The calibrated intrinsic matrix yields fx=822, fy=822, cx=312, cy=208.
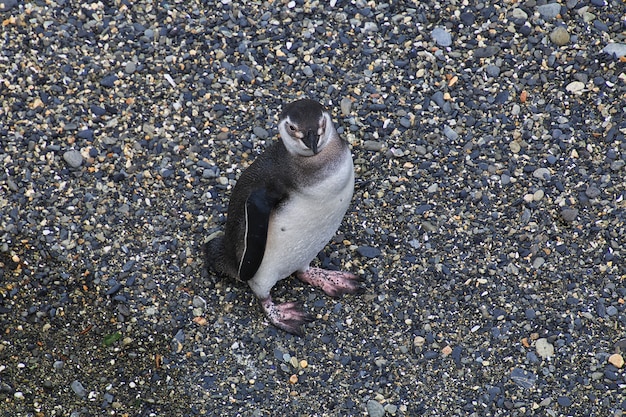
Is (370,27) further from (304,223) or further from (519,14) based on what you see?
(304,223)

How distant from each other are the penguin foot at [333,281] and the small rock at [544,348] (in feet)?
3.06

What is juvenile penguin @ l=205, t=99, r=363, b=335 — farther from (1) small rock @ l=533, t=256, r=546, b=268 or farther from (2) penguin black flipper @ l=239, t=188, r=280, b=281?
(1) small rock @ l=533, t=256, r=546, b=268

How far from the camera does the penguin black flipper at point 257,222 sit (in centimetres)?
374

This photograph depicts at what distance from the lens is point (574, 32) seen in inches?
201

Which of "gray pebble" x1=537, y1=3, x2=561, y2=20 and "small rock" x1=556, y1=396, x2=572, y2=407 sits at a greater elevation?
"gray pebble" x1=537, y1=3, x2=561, y2=20

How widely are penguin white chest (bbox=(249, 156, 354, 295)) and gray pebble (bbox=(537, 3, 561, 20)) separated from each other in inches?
83.7

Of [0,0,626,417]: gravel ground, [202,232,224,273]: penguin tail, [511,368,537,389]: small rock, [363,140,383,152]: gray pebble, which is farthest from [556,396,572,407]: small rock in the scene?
[202,232,224,273]: penguin tail

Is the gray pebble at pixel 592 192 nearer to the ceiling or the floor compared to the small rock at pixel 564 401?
nearer to the ceiling

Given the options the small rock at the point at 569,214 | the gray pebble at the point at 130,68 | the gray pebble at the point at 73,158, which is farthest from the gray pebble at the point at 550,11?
the gray pebble at the point at 73,158

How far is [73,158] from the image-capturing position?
4785mm

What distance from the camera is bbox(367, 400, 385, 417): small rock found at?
4.00 meters

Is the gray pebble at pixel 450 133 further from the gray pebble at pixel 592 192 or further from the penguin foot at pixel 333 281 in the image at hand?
the penguin foot at pixel 333 281

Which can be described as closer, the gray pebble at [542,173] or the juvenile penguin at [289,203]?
the juvenile penguin at [289,203]

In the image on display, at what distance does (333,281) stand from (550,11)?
228 cm
